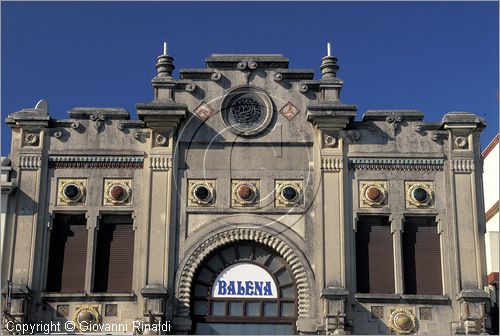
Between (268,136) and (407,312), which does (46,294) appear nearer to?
(268,136)

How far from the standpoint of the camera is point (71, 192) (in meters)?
27.0

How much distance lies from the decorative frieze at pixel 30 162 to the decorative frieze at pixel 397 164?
9.94 metres

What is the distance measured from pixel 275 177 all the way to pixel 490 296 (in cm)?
753

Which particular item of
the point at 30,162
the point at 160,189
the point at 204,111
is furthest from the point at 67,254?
the point at 204,111

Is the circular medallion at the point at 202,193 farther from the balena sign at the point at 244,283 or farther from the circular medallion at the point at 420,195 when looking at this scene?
the circular medallion at the point at 420,195

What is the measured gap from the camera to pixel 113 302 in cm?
2597

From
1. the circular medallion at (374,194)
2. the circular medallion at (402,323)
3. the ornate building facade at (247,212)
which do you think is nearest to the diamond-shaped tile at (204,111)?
the ornate building facade at (247,212)

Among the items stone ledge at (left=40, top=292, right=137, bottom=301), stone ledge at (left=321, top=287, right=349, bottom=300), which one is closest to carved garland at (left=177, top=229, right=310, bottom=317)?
stone ledge at (left=321, top=287, right=349, bottom=300)

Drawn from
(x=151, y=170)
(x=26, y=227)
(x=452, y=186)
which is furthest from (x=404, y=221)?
(x=26, y=227)

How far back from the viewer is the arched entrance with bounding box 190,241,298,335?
25.9m

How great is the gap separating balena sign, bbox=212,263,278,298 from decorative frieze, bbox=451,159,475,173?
22.3 feet

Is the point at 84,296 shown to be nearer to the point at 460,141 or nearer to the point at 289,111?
the point at 289,111

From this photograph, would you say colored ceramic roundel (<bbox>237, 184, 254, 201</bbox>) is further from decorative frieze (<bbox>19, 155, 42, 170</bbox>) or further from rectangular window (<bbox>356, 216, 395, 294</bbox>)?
decorative frieze (<bbox>19, 155, 42, 170</bbox>)

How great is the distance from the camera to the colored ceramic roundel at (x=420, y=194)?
88.3 feet
